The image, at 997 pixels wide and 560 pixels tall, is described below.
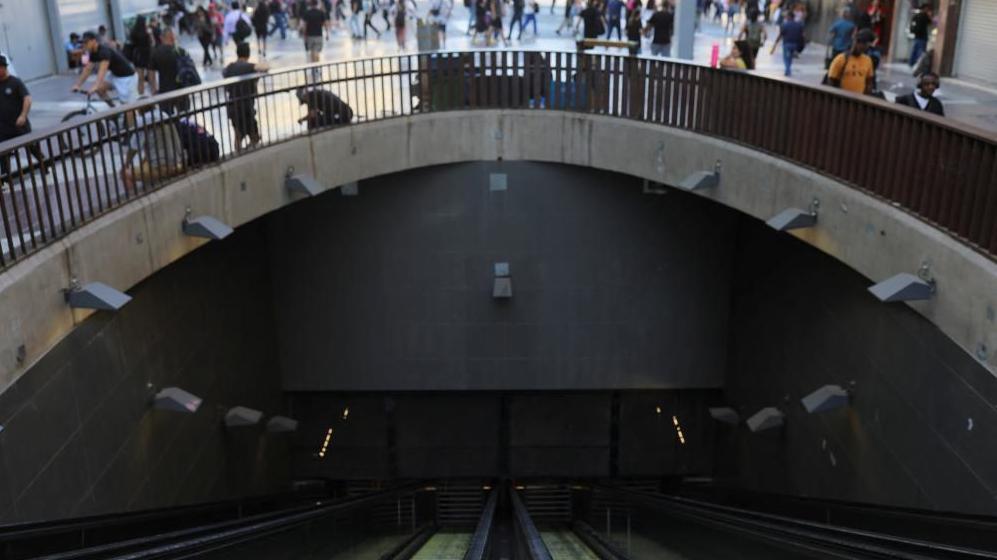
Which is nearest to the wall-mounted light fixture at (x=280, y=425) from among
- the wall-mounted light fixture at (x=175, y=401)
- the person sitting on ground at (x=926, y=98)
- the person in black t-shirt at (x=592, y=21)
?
the wall-mounted light fixture at (x=175, y=401)

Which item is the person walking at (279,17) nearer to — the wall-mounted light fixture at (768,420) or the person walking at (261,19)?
the person walking at (261,19)

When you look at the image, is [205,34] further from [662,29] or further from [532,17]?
[662,29]

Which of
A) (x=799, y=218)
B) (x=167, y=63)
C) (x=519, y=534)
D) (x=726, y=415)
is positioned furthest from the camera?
(x=726, y=415)

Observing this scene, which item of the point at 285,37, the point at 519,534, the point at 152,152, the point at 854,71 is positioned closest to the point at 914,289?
the point at 854,71

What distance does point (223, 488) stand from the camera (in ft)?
43.5

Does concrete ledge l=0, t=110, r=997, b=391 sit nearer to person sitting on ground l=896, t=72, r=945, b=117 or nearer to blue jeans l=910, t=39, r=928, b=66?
person sitting on ground l=896, t=72, r=945, b=117

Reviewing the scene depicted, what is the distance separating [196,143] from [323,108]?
9.18 ft

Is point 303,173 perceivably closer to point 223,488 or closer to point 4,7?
point 223,488

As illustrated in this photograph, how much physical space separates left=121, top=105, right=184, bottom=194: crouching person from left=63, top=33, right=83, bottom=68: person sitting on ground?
1122 cm

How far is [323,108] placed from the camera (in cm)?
1289

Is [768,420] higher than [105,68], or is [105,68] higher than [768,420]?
[105,68]

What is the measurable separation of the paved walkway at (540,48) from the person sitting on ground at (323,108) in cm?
393

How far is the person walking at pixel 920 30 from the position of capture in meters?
17.6

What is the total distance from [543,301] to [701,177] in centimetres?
476
